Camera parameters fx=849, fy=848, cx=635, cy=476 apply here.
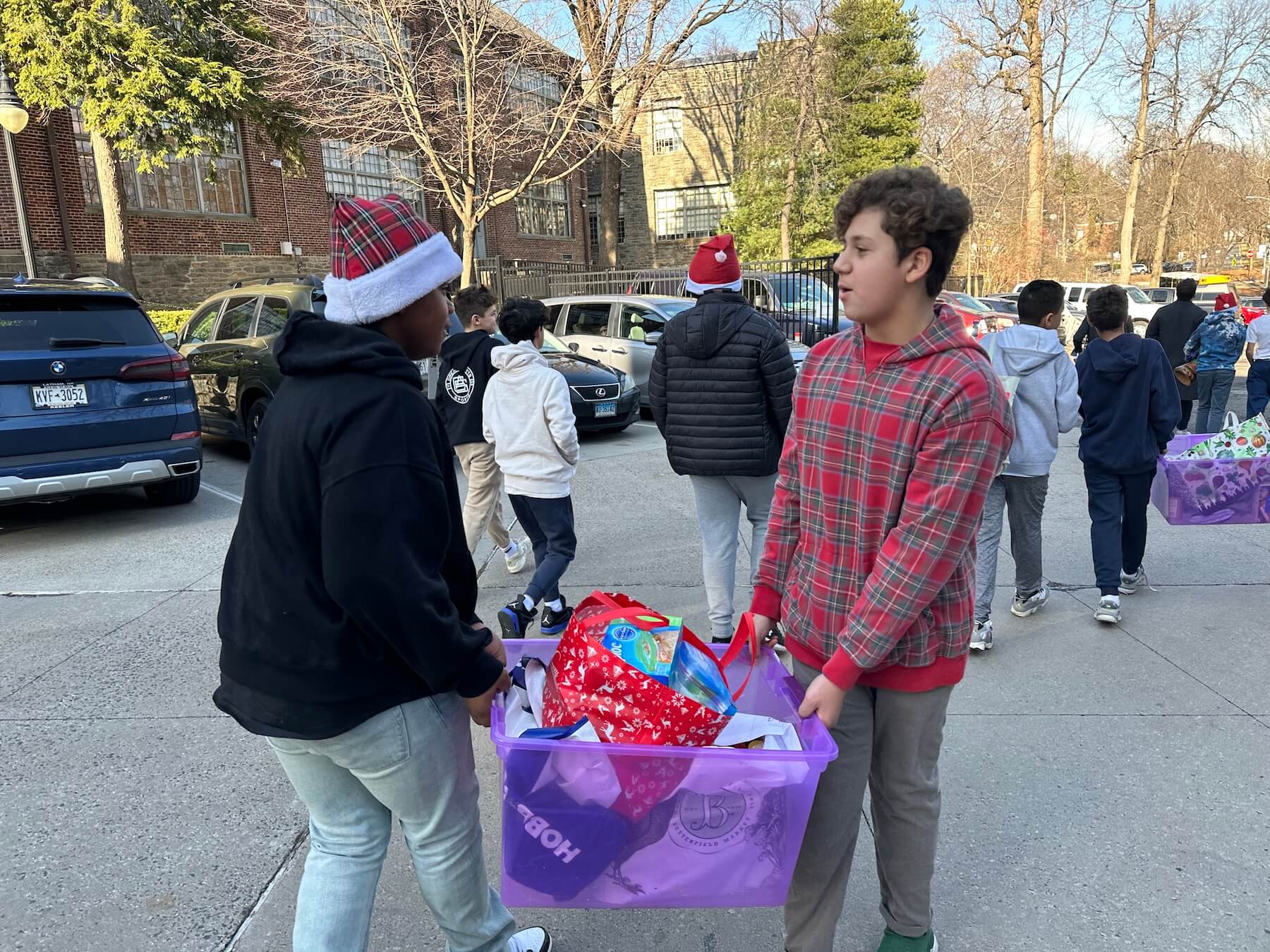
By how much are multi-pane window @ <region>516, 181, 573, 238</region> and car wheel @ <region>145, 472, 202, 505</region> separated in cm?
2400

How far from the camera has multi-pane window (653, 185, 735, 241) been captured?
3597 cm

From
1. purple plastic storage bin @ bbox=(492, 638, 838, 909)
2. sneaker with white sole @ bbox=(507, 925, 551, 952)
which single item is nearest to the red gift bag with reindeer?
purple plastic storage bin @ bbox=(492, 638, 838, 909)

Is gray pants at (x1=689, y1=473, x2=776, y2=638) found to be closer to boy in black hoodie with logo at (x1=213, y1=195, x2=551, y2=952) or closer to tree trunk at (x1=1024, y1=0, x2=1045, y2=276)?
boy in black hoodie with logo at (x1=213, y1=195, x2=551, y2=952)

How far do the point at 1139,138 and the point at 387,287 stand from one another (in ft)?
123

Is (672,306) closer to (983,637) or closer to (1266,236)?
(983,637)

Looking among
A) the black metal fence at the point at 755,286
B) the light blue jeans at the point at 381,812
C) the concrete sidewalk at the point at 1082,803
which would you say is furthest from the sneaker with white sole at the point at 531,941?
the black metal fence at the point at 755,286

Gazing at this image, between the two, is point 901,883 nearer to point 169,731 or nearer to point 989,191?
point 169,731

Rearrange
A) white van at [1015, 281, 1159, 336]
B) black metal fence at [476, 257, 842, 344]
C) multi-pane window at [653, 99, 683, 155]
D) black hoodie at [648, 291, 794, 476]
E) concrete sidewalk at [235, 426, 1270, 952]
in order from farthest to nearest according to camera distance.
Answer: multi-pane window at [653, 99, 683, 155] → white van at [1015, 281, 1159, 336] → black metal fence at [476, 257, 842, 344] → black hoodie at [648, 291, 794, 476] → concrete sidewalk at [235, 426, 1270, 952]

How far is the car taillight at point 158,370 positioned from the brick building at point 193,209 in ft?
27.2

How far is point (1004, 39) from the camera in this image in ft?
78.5

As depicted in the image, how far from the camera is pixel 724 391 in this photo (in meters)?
3.87

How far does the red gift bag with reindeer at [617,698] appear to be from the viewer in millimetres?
1717

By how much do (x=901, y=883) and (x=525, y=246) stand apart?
98.2 ft

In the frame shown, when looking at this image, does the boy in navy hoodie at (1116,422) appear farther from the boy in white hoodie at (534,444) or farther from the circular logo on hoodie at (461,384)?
the circular logo on hoodie at (461,384)
